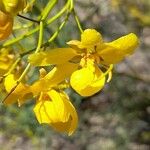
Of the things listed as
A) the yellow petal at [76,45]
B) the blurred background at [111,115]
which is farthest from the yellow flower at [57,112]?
the blurred background at [111,115]

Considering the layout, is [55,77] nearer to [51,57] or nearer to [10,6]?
[51,57]

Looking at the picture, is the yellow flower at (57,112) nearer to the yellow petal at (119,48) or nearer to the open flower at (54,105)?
the open flower at (54,105)

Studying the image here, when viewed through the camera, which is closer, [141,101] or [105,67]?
[105,67]

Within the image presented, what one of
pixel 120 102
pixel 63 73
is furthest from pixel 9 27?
pixel 120 102

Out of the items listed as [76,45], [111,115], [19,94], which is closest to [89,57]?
[76,45]

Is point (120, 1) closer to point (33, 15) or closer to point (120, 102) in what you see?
point (120, 102)
